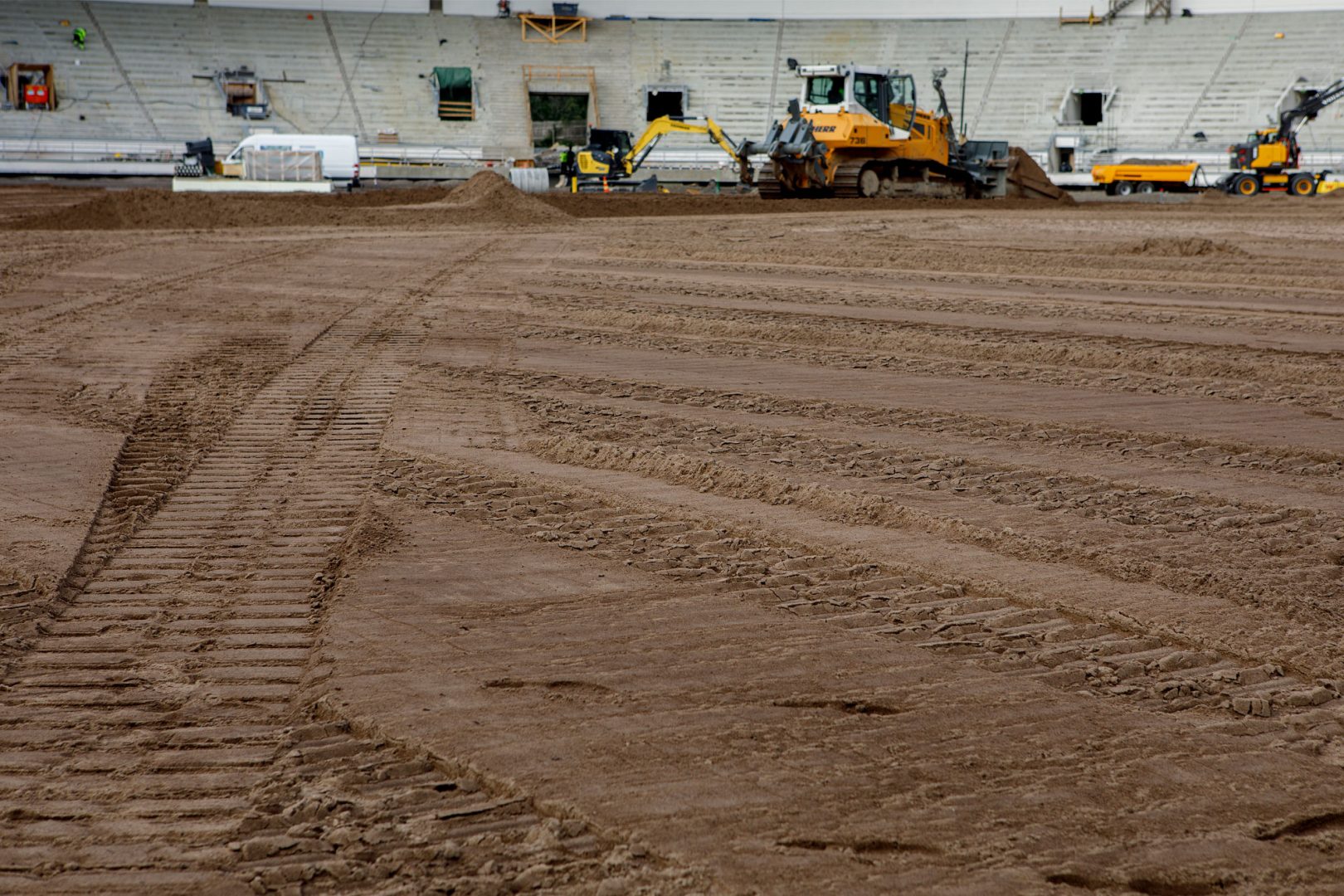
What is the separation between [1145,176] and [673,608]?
1173 inches

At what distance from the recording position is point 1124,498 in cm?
511

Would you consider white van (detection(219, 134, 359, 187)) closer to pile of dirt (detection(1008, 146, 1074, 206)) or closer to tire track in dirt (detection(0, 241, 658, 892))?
pile of dirt (detection(1008, 146, 1074, 206))

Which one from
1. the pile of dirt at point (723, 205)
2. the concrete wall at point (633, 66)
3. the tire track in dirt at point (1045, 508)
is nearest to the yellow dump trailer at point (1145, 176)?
the pile of dirt at point (723, 205)

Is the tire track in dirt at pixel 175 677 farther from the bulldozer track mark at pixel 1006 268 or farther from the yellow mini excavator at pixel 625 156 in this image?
the yellow mini excavator at pixel 625 156

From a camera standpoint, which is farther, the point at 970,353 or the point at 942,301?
the point at 942,301

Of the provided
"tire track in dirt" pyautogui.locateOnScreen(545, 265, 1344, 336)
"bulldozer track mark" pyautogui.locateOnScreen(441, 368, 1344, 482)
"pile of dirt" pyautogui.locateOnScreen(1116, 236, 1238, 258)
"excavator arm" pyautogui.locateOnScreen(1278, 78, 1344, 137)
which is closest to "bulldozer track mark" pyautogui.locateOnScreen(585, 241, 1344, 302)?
"pile of dirt" pyautogui.locateOnScreen(1116, 236, 1238, 258)

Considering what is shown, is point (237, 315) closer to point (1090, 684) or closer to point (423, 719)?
point (423, 719)

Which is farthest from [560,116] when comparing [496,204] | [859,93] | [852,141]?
[496,204]

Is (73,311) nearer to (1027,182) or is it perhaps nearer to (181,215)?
(181,215)

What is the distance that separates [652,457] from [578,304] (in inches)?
197

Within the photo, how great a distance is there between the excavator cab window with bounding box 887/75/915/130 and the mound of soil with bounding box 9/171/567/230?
8.41 m

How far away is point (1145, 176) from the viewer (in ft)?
99.3

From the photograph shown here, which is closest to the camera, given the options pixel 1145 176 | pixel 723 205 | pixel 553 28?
pixel 723 205

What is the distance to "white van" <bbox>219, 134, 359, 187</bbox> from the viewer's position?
31.3 metres
